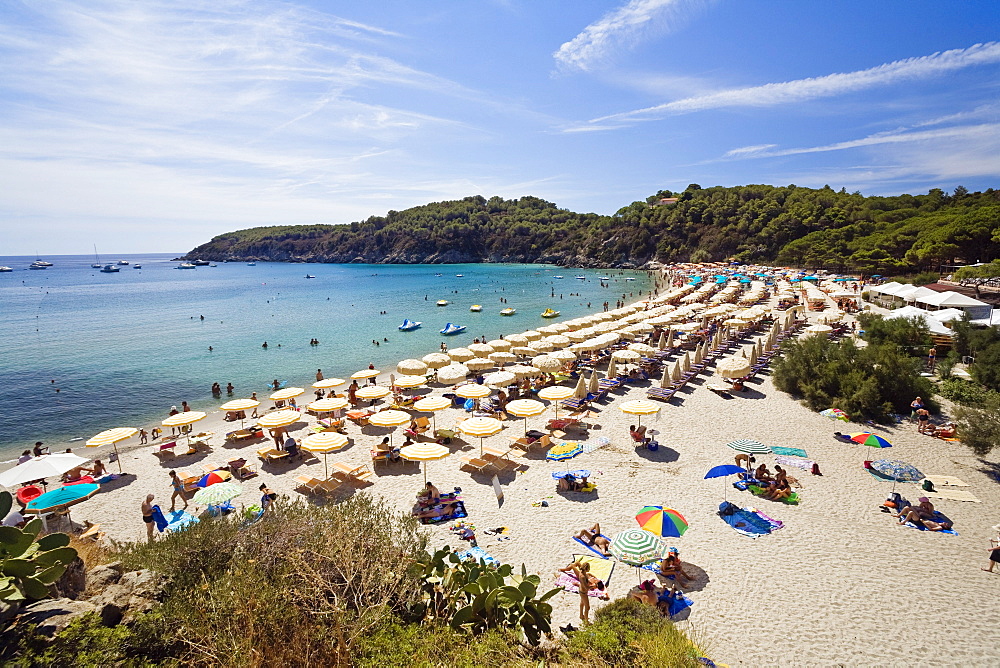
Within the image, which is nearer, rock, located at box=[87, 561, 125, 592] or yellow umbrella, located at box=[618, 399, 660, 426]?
rock, located at box=[87, 561, 125, 592]

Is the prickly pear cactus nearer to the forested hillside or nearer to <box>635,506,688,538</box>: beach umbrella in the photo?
<box>635,506,688,538</box>: beach umbrella

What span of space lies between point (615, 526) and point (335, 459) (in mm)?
8320

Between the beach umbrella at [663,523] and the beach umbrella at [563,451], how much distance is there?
4.28 meters

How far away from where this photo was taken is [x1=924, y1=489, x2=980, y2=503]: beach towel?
10.1 meters

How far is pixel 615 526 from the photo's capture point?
9391 millimetres

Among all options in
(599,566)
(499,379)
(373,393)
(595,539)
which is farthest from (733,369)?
(373,393)

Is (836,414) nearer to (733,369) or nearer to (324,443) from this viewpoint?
(733,369)

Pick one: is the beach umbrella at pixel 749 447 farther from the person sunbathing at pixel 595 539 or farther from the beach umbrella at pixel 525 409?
the beach umbrella at pixel 525 409

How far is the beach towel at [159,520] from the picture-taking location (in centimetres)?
994

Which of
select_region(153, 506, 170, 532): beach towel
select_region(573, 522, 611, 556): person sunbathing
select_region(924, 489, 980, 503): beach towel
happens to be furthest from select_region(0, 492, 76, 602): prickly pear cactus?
select_region(924, 489, 980, 503): beach towel

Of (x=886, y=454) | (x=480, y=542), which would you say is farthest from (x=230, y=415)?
(x=886, y=454)

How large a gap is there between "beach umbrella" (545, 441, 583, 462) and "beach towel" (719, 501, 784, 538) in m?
4.11

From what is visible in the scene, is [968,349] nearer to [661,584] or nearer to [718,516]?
[718,516]

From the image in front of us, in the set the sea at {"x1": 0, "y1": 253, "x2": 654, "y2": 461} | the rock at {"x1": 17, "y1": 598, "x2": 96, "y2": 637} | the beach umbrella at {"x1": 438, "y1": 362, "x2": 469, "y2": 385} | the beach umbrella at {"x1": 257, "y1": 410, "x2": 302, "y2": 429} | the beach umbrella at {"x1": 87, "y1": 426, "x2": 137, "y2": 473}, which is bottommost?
the sea at {"x1": 0, "y1": 253, "x2": 654, "y2": 461}
